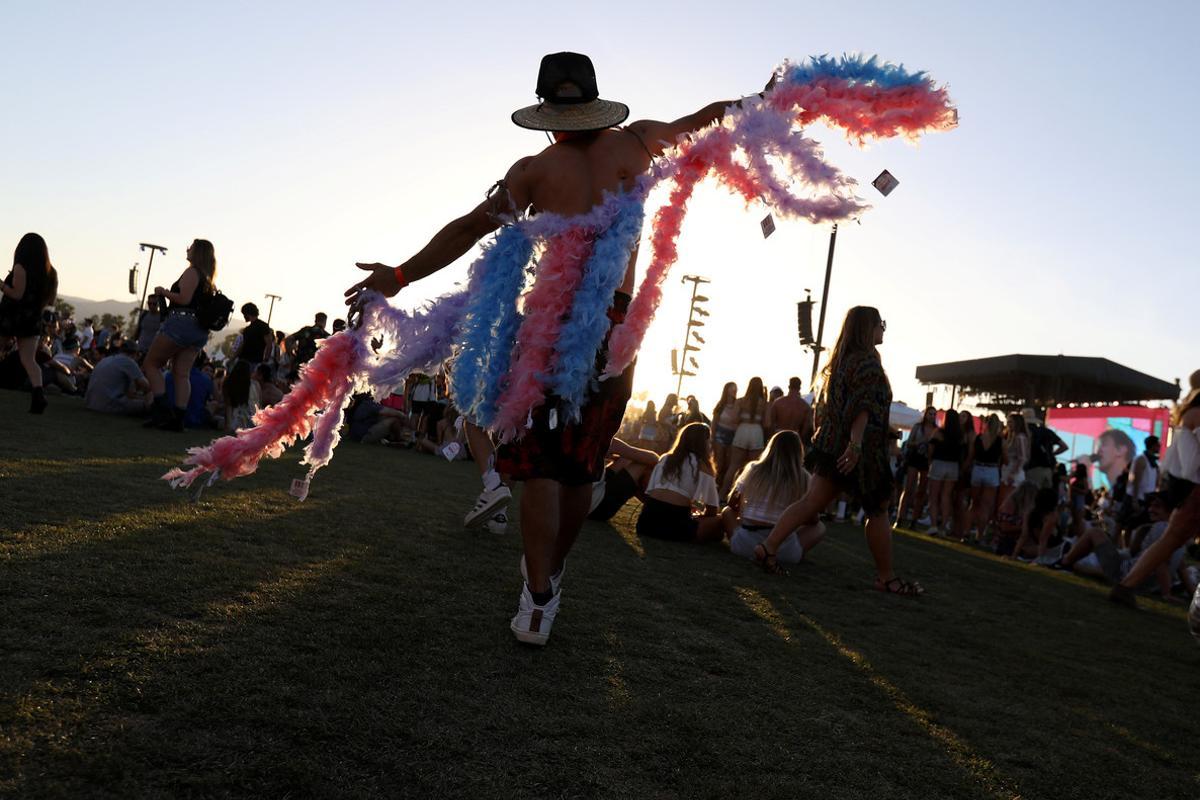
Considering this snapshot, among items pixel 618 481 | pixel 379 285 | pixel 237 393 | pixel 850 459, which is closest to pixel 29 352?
pixel 237 393

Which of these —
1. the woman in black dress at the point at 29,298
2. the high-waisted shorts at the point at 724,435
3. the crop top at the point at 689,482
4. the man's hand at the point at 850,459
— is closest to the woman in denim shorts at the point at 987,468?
the high-waisted shorts at the point at 724,435

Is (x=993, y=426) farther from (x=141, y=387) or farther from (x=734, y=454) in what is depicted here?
(x=141, y=387)

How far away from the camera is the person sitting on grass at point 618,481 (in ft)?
22.5

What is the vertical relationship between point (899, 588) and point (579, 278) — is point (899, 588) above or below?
below

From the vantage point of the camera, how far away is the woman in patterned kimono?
5633 millimetres

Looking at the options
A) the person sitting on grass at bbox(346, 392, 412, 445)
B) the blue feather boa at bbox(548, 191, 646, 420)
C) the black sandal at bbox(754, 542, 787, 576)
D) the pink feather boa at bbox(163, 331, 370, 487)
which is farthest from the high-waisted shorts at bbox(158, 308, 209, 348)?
the blue feather boa at bbox(548, 191, 646, 420)

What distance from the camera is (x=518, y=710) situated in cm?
252

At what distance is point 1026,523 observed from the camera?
10898 millimetres

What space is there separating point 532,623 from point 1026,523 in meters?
9.37

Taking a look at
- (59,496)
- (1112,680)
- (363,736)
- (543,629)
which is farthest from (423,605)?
(1112,680)

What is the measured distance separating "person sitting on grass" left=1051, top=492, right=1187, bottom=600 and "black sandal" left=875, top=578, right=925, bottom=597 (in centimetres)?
360

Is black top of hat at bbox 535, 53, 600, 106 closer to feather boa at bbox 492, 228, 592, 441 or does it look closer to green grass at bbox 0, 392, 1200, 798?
feather boa at bbox 492, 228, 592, 441

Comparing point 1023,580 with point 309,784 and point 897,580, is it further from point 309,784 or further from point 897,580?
point 309,784

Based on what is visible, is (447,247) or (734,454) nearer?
(447,247)
